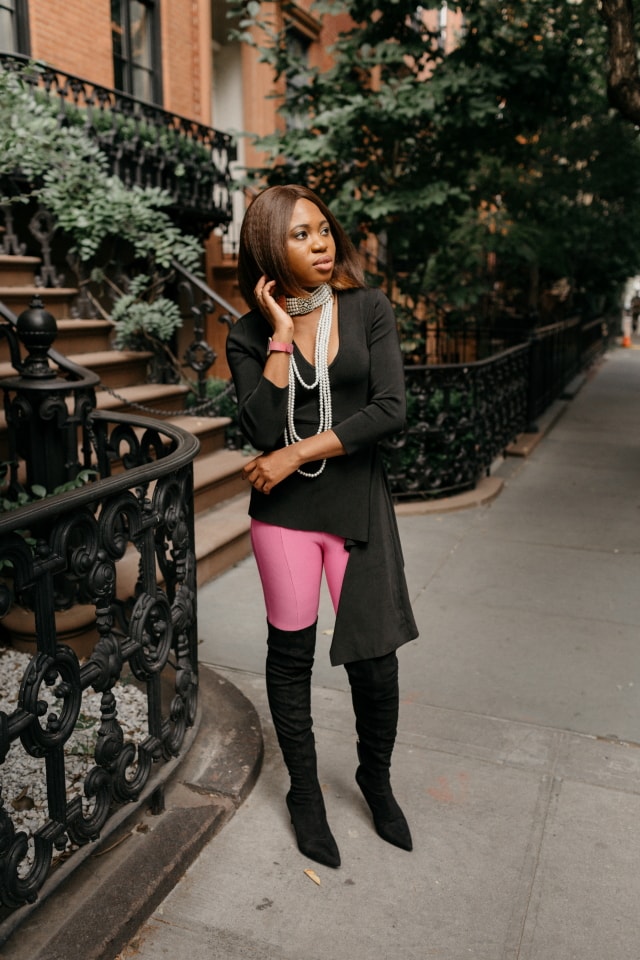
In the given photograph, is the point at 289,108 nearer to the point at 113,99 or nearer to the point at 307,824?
the point at 113,99

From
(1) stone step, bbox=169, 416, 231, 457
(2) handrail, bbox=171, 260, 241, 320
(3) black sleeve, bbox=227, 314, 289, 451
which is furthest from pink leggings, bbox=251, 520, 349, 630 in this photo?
(2) handrail, bbox=171, 260, 241, 320

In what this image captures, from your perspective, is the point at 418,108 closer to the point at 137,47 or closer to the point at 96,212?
the point at 96,212

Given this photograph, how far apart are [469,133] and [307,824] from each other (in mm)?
7016

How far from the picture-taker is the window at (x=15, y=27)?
9539 millimetres

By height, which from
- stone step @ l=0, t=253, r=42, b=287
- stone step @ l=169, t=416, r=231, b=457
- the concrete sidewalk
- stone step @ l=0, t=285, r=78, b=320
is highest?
stone step @ l=0, t=253, r=42, b=287

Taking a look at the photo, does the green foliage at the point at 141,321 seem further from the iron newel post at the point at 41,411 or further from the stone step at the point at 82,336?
the iron newel post at the point at 41,411

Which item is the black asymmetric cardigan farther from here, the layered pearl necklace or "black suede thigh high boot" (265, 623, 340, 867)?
"black suede thigh high boot" (265, 623, 340, 867)

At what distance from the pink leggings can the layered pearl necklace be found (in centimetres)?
22

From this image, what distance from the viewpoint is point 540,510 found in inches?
282

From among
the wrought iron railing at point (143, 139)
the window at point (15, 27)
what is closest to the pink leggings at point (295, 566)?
the wrought iron railing at point (143, 139)

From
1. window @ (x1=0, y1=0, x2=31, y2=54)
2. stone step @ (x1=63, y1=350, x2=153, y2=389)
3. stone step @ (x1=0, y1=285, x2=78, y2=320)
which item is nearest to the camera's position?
stone step @ (x1=0, y1=285, x2=78, y2=320)

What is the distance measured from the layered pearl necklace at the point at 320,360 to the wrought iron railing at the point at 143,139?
613cm

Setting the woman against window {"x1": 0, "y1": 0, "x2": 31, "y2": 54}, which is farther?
window {"x1": 0, "y1": 0, "x2": 31, "y2": 54}

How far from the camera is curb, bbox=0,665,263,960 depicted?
7.42ft
